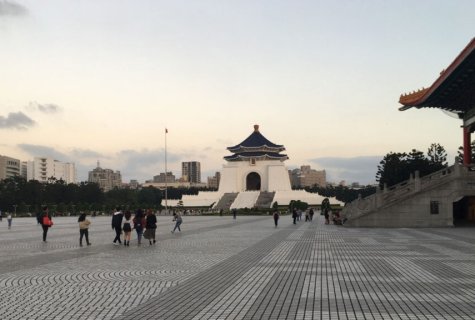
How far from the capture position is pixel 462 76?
2938 cm

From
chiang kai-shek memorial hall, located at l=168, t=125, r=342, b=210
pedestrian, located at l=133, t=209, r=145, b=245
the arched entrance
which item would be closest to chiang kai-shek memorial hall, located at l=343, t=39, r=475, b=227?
pedestrian, located at l=133, t=209, r=145, b=245

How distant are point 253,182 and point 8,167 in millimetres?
112720

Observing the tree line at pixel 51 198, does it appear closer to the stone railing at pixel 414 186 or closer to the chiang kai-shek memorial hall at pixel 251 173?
the chiang kai-shek memorial hall at pixel 251 173

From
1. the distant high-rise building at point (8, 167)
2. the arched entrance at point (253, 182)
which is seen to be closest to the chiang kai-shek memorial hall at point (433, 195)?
the arched entrance at point (253, 182)

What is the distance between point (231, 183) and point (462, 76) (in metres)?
85.7

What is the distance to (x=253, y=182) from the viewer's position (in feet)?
380

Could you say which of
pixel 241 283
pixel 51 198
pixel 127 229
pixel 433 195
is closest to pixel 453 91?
pixel 433 195

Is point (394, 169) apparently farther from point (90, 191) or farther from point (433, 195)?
point (90, 191)

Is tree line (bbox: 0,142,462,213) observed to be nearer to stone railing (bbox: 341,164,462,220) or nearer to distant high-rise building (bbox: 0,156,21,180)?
stone railing (bbox: 341,164,462,220)

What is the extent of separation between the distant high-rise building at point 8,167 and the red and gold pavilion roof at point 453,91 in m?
173

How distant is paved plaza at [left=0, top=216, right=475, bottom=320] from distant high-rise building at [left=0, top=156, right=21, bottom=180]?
182 metres

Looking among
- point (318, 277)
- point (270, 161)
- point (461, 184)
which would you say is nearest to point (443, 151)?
point (461, 184)

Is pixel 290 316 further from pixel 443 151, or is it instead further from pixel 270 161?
pixel 270 161

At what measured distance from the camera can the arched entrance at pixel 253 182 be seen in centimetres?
11519
